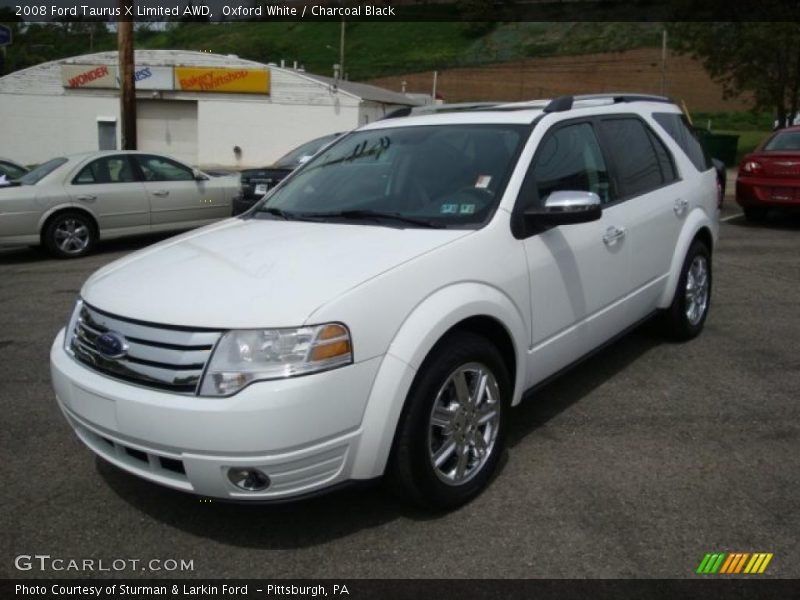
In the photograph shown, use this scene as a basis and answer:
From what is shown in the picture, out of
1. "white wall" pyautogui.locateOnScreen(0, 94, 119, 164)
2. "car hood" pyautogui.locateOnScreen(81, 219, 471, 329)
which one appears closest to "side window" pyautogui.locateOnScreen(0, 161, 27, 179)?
"car hood" pyautogui.locateOnScreen(81, 219, 471, 329)

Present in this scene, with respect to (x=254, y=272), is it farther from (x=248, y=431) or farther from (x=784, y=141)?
(x=784, y=141)

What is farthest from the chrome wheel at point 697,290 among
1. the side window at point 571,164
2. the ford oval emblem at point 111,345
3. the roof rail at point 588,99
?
the ford oval emblem at point 111,345

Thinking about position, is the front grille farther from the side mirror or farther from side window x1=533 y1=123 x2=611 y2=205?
side window x1=533 y1=123 x2=611 y2=205

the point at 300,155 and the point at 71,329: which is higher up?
the point at 300,155

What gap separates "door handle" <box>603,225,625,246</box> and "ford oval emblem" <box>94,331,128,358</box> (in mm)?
2578

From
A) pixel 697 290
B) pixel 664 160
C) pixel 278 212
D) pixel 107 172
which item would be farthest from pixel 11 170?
pixel 697 290

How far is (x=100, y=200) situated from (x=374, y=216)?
7684mm

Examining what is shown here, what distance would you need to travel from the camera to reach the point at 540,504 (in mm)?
3412

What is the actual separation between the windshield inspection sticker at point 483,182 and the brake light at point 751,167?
9.47 m

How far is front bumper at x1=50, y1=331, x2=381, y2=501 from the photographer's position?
2.72 metres

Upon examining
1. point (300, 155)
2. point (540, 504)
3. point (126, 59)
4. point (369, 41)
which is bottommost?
point (540, 504)

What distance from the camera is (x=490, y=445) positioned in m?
3.54

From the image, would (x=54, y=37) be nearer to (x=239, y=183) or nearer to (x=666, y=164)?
(x=239, y=183)
